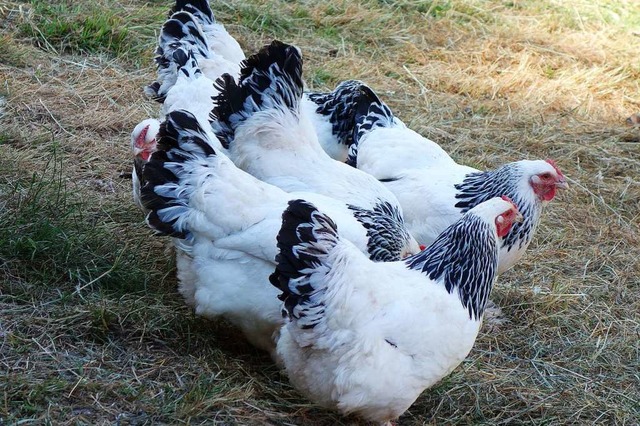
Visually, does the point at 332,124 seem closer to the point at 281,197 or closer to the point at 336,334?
the point at 281,197

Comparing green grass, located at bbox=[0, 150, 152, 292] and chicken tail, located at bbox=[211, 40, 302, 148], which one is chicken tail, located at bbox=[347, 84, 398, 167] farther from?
green grass, located at bbox=[0, 150, 152, 292]

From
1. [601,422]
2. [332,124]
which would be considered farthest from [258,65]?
[601,422]

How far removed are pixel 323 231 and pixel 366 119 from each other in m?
2.24

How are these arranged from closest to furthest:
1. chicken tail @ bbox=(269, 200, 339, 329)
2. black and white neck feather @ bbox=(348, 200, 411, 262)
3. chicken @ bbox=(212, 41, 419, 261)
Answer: chicken tail @ bbox=(269, 200, 339, 329) < black and white neck feather @ bbox=(348, 200, 411, 262) < chicken @ bbox=(212, 41, 419, 261)

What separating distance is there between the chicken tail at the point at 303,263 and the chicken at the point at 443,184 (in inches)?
58.9

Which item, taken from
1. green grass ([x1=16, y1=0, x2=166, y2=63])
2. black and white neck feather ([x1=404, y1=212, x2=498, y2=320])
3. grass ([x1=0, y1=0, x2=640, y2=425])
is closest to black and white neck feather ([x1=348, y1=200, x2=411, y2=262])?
black and white neck feather ([x1=404, y1=212, x2=498, y2=320])

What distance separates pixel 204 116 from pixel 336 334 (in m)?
2.03

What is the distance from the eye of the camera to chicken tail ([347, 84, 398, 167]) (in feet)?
17.6

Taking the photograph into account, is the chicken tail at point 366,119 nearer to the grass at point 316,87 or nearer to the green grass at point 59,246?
the grass at point 316,87

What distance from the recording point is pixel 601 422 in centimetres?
381

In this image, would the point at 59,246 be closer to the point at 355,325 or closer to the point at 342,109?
the point at 355,325

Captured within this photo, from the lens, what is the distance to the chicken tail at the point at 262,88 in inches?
171

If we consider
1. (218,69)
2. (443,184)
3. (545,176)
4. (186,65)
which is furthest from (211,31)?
(545,176)

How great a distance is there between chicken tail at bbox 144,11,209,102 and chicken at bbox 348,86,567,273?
4.01 feet
